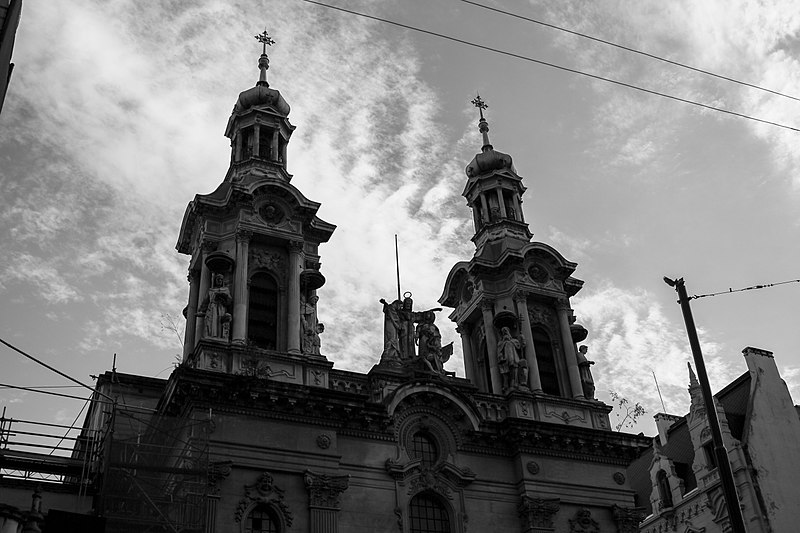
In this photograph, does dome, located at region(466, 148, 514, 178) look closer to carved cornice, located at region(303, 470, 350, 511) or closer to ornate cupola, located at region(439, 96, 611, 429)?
ornate cupola, located at region(439, 96, 611, 429)

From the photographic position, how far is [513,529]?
3189 cm

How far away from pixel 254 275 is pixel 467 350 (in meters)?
11.0

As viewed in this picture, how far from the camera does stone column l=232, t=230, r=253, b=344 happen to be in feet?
104

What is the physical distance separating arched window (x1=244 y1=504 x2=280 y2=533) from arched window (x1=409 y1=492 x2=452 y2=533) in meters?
5.02

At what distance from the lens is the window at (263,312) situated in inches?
1293

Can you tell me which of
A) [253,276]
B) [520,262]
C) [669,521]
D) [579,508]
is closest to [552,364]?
[520,262]

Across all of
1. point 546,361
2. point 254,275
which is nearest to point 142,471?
point 254,275

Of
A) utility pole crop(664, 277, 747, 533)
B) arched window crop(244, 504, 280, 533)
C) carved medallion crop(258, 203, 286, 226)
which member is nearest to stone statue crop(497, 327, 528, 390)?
carved medallion crop(258, 203, 286, 226)

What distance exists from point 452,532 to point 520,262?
1287cm

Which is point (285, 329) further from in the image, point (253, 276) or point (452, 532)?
point (452, 532)

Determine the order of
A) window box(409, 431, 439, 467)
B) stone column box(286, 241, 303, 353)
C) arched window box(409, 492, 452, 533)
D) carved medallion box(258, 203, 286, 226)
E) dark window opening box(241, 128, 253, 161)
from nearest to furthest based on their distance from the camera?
arched window box(409, 492, 452, 533)
window box(409, 431, 439, 467)
stone column box(286, 241, 303, 353)
carved medallion box(258, 203, 286, 226)
dark window opening box(241, 128, 253, 161)

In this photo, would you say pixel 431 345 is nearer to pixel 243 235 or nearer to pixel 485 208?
pixel 243 235

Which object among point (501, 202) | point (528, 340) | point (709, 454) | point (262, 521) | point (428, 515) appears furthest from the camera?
point (501, 202)

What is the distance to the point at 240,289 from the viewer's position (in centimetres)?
3272
